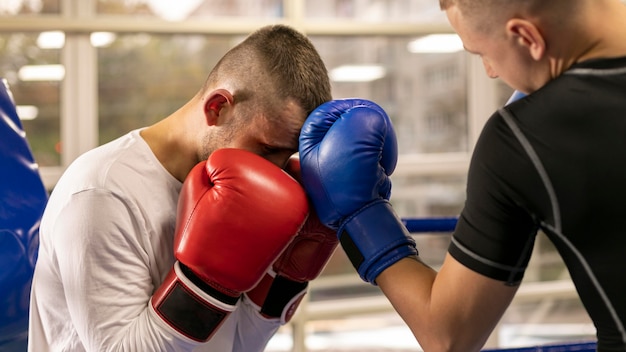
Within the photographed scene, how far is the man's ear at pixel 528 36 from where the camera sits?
3.13ft

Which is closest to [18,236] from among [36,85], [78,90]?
[78,90]

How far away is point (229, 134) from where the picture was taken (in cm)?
142

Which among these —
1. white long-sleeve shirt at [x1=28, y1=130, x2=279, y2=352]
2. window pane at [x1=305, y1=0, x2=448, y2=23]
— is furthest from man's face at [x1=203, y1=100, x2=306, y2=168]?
window pane at [x1=305, y1=0, x2=448, y2=23]

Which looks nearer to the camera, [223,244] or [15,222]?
[223,244]

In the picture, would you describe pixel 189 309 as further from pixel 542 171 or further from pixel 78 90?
pixel 78 90

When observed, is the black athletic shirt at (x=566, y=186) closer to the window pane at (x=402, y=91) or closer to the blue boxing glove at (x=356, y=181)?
the blue boxing glove at (x=356, y=181)

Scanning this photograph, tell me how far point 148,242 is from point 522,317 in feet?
28.7

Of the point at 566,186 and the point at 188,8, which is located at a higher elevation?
the point at 566,186

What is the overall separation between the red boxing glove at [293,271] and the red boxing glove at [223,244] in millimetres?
142

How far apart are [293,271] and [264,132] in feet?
0.94

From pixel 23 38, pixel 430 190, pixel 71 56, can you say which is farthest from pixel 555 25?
pixel 430 190

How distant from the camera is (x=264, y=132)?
1.39 m

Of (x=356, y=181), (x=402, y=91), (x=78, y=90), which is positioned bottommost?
(x=402, y=91)

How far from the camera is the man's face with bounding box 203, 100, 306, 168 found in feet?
4.57
